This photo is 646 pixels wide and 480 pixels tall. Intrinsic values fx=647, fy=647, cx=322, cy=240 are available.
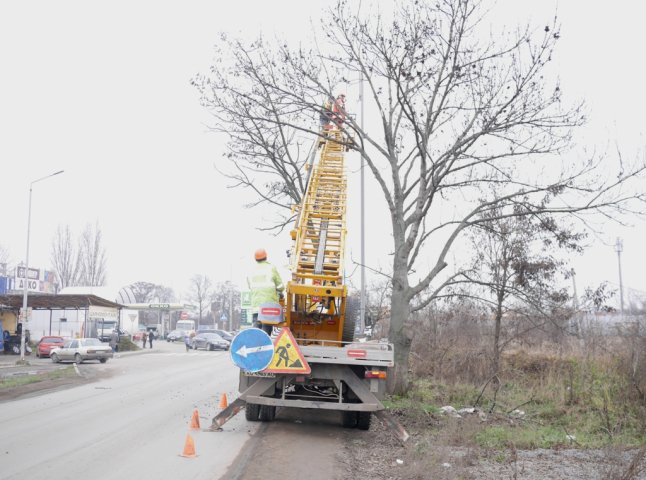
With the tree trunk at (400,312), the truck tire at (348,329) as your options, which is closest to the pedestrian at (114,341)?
the tree trunk at (400,312)

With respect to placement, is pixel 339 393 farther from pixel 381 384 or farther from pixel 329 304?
pixel 329 304

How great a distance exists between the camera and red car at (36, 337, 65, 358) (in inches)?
1575

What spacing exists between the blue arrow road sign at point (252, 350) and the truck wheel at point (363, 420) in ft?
8.54

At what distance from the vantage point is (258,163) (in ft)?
63.3

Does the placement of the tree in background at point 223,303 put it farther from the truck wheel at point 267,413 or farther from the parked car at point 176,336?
the truck wheel at point 267,413

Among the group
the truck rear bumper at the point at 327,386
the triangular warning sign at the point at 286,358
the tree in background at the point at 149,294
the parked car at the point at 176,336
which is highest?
the tree in background at the point at 149,294

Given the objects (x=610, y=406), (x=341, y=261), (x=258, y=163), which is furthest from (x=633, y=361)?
(x=258, y=163)

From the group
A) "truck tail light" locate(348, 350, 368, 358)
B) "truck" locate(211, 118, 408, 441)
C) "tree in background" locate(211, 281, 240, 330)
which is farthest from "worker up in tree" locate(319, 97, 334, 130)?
"tree in background" locate(211, 281, 240, 330)

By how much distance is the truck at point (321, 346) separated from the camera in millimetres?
10312

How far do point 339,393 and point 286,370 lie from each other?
1.06 metres

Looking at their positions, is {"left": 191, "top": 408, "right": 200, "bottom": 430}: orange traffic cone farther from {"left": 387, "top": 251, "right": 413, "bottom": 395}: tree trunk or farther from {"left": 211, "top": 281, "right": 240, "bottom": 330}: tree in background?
{"left": 211, "top": 281, "right": 240, "bottom": 330}: tree in background

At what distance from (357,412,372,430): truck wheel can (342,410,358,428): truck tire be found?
140 mm

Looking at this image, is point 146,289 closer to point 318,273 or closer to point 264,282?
point 318,273

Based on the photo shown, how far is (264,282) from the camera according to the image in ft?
36.4
